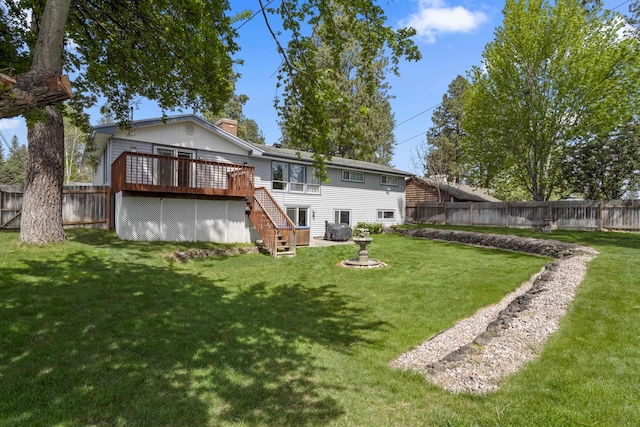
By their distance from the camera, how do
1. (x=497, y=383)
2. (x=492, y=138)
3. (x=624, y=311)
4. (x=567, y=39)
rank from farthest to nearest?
(x=492, y=138)
(x=567, y=39)
(x=624, y=311)
(x=497, y=383)

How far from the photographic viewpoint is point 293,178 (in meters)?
19.4

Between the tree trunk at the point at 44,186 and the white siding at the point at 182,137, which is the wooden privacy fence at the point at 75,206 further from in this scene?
the tree trunk at the point at 44,186

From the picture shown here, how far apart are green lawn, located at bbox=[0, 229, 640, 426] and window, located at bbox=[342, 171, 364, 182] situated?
528 inches

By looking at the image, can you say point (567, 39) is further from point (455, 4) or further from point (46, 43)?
point (46, 43)

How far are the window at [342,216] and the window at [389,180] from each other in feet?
13.4

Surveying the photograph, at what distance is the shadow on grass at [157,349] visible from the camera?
304cm

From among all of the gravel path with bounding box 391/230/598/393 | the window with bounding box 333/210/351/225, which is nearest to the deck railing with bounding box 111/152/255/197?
the window with bounding box 333/210/351/225

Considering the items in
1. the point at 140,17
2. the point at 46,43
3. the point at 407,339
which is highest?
the point at 140,17

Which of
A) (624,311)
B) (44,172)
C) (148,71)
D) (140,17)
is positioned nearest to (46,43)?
(148,71)

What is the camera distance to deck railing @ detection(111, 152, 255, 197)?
12.0 m

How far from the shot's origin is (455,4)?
10.4 meters

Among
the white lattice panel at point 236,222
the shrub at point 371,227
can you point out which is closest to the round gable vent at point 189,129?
the white lattice panel at point 236,222

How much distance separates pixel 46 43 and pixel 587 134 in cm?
2801

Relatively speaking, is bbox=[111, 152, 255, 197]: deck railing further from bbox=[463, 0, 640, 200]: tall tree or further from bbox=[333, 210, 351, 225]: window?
bbox=[463, 0, 640, 200]: tall tree
